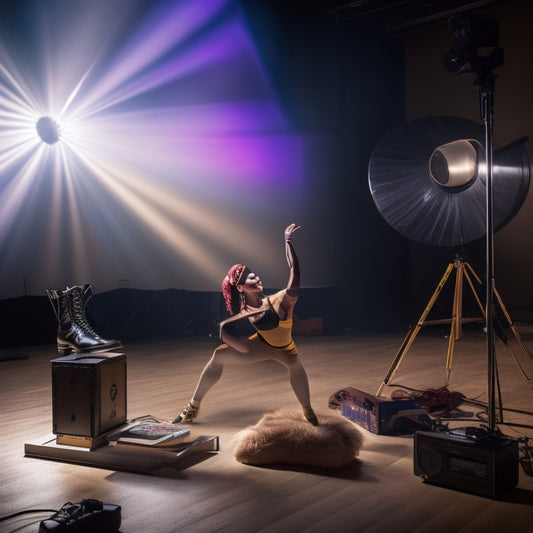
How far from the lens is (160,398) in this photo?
12.7ft

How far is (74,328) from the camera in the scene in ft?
13.4

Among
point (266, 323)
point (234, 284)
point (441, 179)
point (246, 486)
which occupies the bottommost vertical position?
point (246, 486)

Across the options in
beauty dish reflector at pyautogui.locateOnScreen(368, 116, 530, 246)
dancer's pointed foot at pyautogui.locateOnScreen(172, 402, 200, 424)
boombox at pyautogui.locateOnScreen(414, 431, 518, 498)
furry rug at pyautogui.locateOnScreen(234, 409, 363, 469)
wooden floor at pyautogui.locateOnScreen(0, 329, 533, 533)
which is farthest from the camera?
beauty dish reflector at pyautogui.locateOnScreen(368, 116, 530, 246)

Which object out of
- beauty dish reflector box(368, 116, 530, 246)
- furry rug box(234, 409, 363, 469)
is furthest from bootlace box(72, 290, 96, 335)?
beauty dish reflector box(368, 116, 530, 246)

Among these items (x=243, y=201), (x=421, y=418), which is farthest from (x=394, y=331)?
(x=421, y=418)

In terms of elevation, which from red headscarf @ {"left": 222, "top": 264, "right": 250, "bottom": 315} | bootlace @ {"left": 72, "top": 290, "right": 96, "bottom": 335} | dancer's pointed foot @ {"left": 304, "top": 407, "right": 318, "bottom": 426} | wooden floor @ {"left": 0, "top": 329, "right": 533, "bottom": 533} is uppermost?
red headscarf @ {"left": 222, "top": 264, "right": 250, "bottom": 315}

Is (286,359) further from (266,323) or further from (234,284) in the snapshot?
(234,284)

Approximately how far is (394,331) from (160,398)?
3.82m

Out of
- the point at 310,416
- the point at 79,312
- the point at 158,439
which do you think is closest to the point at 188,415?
the point at 158,439

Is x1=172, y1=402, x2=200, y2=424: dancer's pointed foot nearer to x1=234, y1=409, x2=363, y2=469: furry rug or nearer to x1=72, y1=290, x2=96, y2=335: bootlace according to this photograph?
x1=234, y1=409, x2=363, y2=469: furry rug

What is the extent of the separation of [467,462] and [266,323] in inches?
43.1

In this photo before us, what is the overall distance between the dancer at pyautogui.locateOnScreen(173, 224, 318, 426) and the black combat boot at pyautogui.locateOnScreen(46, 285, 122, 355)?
3.96ft

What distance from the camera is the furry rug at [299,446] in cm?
257

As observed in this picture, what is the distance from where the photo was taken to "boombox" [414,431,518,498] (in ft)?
7.25
